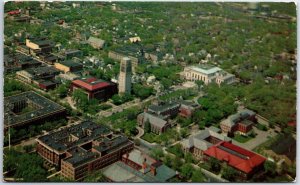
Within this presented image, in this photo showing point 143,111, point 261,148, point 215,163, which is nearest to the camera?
point 215,163

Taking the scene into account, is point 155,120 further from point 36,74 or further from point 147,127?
point 36,74

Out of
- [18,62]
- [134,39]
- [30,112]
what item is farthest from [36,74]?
[134,39]

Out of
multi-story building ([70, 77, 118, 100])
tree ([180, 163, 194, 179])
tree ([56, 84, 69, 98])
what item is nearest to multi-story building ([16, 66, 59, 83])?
tree ([56, 84, 69, 98])

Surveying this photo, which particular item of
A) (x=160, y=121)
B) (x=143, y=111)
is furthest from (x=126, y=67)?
(x=160, y=121)

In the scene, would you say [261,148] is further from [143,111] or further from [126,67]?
[126,67]

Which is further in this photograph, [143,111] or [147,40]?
[147,40]

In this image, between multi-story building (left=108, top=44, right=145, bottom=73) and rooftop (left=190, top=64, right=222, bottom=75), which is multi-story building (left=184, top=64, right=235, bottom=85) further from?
multi-story building (left=108, top=44, right=145, bottom=73)
